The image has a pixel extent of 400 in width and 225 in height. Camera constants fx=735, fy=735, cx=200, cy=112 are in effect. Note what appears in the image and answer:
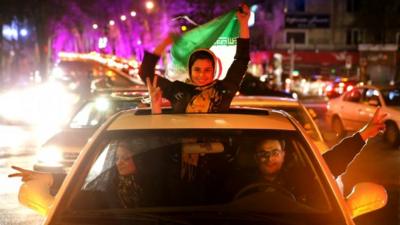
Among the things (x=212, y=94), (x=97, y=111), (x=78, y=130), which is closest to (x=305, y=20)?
(x=97, y=111)

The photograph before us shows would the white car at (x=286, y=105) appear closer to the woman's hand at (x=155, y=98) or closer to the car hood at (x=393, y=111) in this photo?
the woman's hand at (x=155, y=98)

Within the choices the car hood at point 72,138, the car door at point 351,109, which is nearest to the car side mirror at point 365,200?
the car hood at point 72,138

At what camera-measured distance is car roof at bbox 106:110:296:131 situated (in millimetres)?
4086

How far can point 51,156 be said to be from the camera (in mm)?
8719

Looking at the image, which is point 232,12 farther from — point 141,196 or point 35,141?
point 35,141

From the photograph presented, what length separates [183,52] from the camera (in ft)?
19.8

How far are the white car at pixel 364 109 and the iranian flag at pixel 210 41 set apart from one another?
31.1 ft

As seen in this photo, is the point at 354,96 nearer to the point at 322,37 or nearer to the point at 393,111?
the point at 393,111

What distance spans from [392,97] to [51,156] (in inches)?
380

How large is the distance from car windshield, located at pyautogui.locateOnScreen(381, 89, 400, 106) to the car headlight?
9429mm

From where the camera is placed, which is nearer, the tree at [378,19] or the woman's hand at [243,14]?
the woman's hand at [243,14]

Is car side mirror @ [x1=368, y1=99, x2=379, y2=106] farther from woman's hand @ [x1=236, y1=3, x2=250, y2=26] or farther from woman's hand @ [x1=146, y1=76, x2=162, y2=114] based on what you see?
woman's hand @ [x1=146, y1=76, x2=162, y2=114]

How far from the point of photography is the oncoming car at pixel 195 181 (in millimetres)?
3684

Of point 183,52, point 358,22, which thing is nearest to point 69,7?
point 358,22
